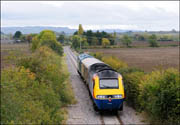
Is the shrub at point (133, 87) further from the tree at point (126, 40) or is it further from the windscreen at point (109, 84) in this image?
the tree at point (126, 40)

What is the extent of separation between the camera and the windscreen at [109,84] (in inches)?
570

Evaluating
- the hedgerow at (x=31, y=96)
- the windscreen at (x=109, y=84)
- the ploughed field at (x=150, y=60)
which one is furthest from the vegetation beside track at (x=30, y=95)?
the ploughed field at (x=150, y=60)

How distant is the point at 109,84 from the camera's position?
14586 millimetres

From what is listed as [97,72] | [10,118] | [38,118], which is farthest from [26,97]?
[97,72]

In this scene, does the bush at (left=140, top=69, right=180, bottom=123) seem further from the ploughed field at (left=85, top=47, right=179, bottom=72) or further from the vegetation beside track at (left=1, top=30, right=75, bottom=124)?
the ploughed field at (left=85, top=47, right=179, bottom=72)

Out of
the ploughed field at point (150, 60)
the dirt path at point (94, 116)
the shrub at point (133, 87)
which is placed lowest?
the ploughed field at point (150, 60)

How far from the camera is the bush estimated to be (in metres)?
11.9

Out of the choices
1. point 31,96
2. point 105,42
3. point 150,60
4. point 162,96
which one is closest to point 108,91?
point 162,96

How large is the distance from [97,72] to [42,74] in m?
3.60

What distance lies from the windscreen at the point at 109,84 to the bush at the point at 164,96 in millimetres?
2059

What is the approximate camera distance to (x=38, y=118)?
9.59m

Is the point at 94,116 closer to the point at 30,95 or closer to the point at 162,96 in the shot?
the point at 162,96

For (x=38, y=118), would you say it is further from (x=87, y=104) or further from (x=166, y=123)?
(x=87, y=104)

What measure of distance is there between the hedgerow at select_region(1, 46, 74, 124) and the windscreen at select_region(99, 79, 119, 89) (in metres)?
3.11
